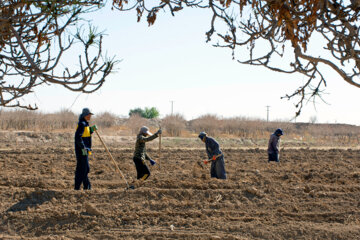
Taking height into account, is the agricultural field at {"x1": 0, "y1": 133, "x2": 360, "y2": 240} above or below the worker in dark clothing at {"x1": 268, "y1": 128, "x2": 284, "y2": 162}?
below

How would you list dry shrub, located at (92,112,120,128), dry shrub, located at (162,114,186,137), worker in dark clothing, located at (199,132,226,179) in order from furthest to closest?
dry shrub, located at (92,112,120,128) < dry shrub, located at (162,114,186,137) < worker in dark clothing, located at (199,132,226,179)

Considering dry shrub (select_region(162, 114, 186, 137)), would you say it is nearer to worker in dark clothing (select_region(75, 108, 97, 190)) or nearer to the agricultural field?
the agricultural field

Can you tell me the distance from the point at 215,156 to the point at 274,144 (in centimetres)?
463

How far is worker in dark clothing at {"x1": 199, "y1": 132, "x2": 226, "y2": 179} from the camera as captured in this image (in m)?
10.5

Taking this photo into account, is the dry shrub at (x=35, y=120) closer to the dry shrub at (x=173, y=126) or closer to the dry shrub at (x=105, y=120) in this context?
the dry shrub at (x=105, y=120)

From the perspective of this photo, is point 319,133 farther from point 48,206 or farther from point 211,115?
point 48,206

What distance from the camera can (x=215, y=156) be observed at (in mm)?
10414

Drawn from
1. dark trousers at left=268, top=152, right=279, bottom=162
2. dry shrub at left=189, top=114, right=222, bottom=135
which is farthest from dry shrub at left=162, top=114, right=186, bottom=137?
dark trousers at left=268, top=152, right=279, bottom=162

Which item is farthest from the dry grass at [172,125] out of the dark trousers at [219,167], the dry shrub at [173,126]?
the dark trousers at [219,167]

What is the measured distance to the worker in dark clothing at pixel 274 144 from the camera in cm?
1421

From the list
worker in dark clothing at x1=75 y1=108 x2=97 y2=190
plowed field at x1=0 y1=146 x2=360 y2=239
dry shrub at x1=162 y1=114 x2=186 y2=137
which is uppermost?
dry shrub at x1=162 y1=114 x2=186 y2=137

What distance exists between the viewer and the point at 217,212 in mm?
7660

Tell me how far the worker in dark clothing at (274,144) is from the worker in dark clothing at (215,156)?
3.99 meters

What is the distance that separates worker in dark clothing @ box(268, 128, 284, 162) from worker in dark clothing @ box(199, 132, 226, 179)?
3.99m
